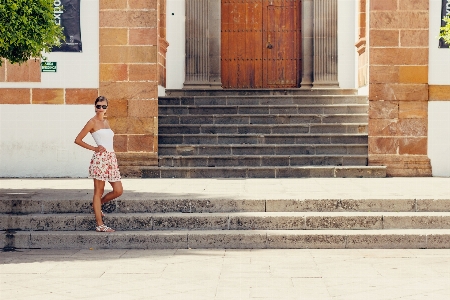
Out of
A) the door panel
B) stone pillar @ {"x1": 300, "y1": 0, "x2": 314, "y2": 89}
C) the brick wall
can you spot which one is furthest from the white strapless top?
the door panel

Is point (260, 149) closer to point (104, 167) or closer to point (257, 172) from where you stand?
point (257, 172)

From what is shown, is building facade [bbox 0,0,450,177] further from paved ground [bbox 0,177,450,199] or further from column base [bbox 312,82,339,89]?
column base [bbox 312,82,339,89]

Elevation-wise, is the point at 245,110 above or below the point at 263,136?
above

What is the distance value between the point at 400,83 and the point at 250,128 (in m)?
2.99

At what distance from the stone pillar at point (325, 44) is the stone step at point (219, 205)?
309 inches

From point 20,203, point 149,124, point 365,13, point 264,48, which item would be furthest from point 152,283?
point 264,48

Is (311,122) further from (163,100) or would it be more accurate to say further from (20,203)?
(20,203)

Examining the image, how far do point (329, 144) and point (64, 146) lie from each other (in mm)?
4975

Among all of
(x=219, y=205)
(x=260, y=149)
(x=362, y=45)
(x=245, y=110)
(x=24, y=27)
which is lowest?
(x=219, y=205)

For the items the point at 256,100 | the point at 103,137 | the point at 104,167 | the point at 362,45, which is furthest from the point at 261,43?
the point at 104,167

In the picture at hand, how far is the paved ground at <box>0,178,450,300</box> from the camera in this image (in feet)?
20.7

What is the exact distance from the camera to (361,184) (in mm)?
11953

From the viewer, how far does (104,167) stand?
8977mm

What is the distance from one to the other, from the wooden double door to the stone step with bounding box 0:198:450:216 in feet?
28.5
